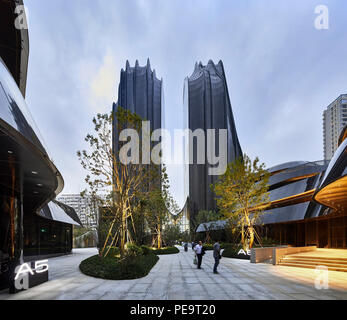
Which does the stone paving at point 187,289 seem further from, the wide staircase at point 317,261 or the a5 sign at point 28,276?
the wide staircase at point 317,261

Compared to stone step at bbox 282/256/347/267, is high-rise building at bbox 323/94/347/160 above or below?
above

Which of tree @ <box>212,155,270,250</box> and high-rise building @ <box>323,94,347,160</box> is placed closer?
tree @ <box>212,155,270,250</box>

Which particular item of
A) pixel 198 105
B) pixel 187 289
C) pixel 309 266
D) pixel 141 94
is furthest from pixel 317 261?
pixel 141 94

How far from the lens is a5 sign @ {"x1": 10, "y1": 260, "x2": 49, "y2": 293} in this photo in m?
8.17

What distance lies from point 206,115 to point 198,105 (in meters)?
5.69

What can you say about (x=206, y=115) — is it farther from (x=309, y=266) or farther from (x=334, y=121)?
(x=309, y=266)

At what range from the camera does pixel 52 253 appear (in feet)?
81.3

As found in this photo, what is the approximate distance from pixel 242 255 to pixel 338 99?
108 meters

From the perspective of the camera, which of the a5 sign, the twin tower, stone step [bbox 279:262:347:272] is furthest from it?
the twin tower

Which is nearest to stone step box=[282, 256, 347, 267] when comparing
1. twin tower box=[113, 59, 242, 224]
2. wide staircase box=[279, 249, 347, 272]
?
wide staircase box=[279, 249, 347, 272]

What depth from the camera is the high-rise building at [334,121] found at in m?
102

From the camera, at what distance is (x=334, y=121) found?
10788 cm

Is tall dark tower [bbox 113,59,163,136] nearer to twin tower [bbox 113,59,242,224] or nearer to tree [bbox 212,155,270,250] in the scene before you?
twin tower [bbox 113,59,242,224]

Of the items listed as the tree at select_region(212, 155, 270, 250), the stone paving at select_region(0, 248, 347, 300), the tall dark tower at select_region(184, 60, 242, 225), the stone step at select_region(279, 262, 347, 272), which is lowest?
the stone step at select_region(279, 262, 347, 272)
